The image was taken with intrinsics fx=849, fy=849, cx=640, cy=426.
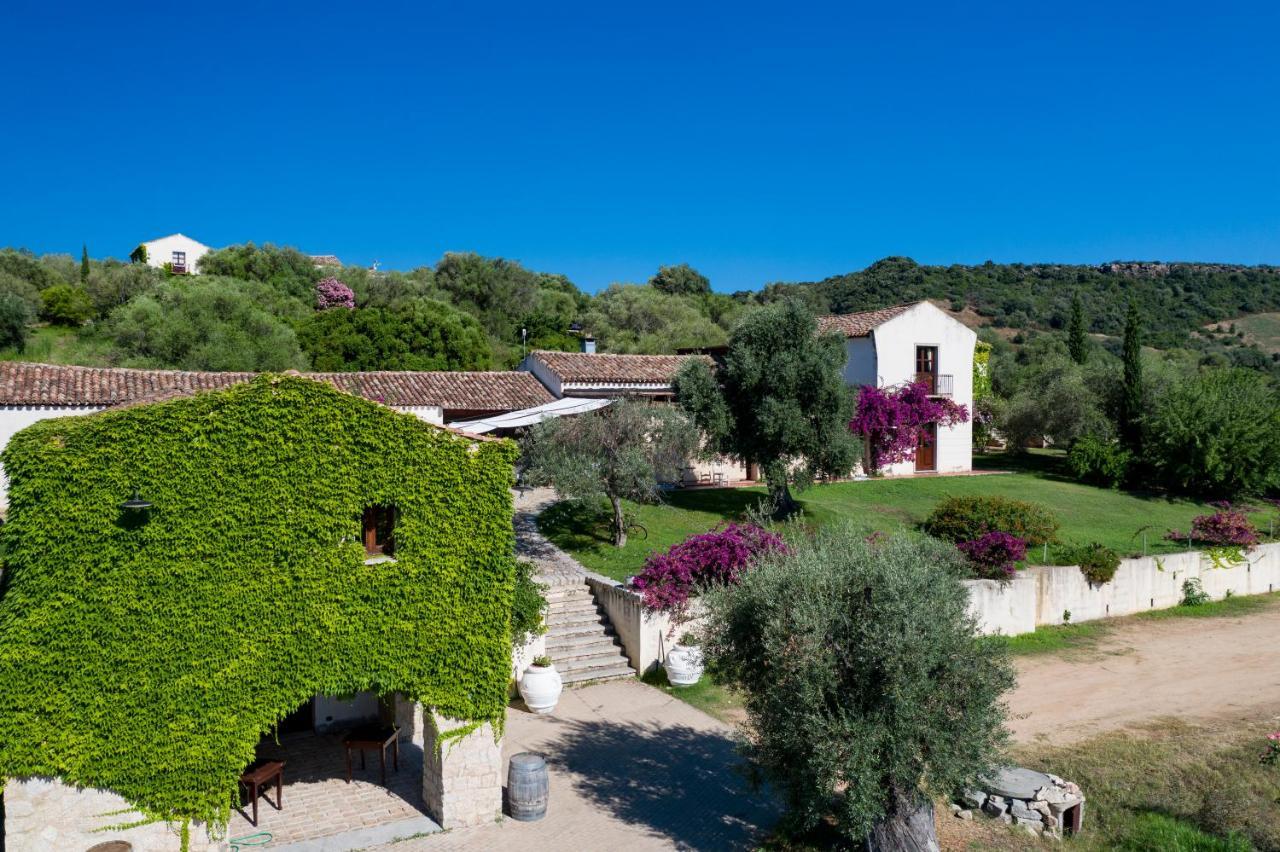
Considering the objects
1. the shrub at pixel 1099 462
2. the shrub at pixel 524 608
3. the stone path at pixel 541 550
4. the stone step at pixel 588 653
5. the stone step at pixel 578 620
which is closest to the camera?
the shrub at pixel 524 608

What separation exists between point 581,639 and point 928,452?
873 inches

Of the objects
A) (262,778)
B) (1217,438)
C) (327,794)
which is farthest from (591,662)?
(1217,438)

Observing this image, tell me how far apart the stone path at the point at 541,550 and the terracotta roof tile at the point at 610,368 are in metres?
5.71

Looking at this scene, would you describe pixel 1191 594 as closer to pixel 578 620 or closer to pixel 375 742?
pixel 578 620

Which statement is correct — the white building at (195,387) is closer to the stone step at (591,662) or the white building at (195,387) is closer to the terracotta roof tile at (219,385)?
the terracotta roof tile at (219,385)

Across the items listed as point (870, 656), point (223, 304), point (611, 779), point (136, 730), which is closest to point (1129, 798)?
point (870, 656)

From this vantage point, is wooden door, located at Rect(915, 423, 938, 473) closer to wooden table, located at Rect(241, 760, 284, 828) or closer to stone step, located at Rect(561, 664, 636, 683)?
stone step, located at Rect(561, 664, 636, 683)

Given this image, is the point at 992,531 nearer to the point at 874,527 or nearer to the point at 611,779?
the point at 874,527

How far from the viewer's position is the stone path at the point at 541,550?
17980mm

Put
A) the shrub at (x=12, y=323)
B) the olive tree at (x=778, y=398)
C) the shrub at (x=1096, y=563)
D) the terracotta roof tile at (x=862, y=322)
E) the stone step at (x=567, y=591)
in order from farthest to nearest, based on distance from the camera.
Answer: the shrub at (x=12, y=323) < the terracotta roof tile at (x=862, y=322) < the olive tree at (x=778, y=398) < the shrub at (x=1096, y=563) < the stone step at (x=567, y=591)

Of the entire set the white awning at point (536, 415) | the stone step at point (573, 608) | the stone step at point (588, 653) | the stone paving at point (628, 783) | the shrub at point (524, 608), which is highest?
the white awning at point (536, 415)

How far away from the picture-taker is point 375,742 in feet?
38.4

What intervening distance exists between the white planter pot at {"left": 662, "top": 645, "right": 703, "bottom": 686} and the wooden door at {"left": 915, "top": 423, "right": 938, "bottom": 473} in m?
21.3

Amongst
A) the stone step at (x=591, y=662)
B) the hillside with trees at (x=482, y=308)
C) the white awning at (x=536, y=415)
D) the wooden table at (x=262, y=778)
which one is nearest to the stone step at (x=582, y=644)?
the stone step at (x=591, y=662)
